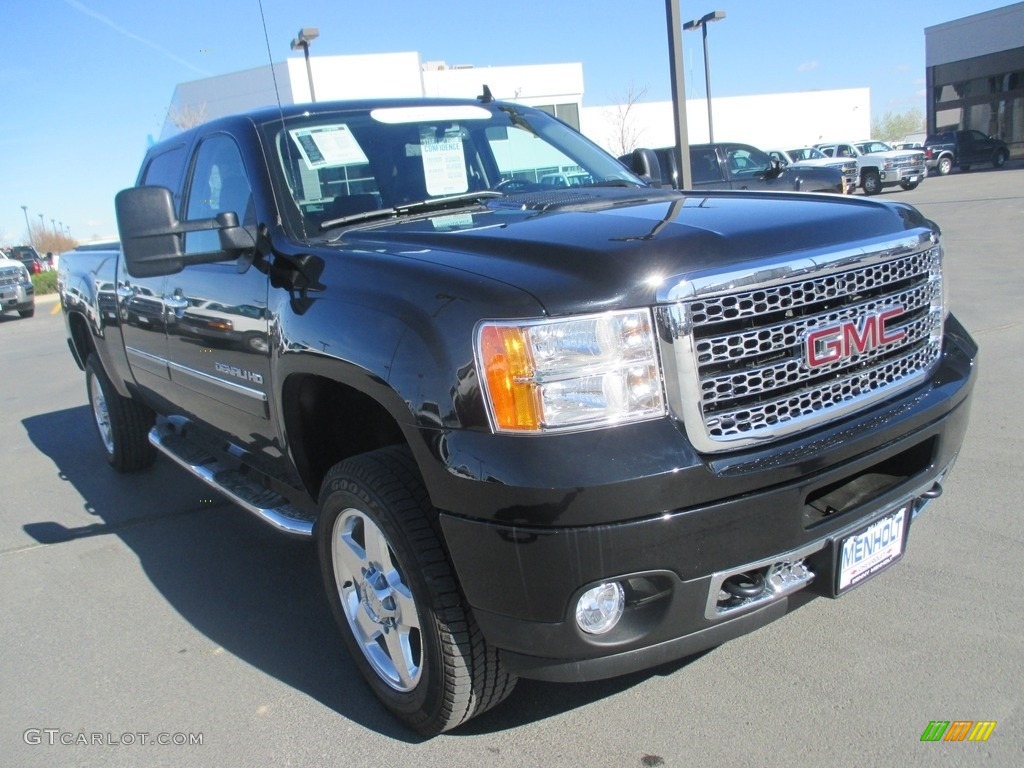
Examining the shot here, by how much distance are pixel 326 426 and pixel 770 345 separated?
63.9 inches

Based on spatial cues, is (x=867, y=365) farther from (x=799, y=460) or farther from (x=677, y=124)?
(x=677, y=124)

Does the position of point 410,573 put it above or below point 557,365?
below

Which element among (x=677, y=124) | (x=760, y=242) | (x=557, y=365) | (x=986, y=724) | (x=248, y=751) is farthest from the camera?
(x=677, y=124)

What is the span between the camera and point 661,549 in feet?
6.84

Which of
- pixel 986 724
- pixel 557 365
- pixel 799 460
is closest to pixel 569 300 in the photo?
pixel 557 365

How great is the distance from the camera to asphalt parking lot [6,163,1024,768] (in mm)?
2557

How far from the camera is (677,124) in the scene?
9.43 metres

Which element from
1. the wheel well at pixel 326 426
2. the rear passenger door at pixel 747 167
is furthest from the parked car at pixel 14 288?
the wheel well at pixel 326 426

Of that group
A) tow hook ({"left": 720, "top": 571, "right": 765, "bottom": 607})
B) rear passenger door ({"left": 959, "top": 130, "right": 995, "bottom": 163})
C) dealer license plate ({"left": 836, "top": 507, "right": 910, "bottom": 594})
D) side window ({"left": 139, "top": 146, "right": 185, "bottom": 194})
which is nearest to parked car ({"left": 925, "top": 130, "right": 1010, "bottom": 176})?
rear passenger door ({"left": 959, "top": 130, "right": 995, "bottom": 163})

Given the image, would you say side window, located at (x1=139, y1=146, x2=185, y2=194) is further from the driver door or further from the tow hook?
the tow hook

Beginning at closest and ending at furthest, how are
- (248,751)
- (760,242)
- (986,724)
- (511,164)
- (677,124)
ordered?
(760,242), (986,724), (248,751), (511,164), (677,124)

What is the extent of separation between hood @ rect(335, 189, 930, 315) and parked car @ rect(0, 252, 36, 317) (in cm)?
1925

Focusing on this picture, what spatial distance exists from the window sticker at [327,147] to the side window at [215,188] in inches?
9.8

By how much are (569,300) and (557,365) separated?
16cm
